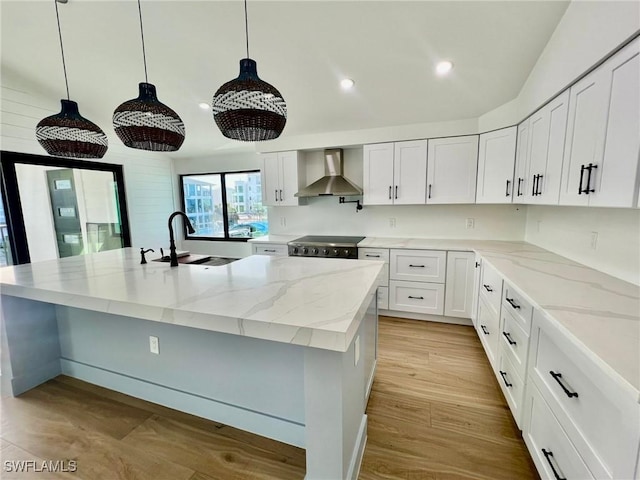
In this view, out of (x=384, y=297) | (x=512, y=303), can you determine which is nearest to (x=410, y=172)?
(x=384, y=297)

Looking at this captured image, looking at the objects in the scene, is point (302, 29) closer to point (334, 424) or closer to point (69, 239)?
point (334, 424)

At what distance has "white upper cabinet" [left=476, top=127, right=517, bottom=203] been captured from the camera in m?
2.77

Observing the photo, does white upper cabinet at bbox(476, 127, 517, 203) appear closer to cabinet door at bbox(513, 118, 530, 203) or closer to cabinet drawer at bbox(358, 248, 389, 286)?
cabinet door at bbox(513, 118, 530, 203)

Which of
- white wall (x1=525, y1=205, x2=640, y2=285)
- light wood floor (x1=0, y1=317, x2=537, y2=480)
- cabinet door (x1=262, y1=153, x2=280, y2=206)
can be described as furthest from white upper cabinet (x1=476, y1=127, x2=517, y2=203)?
cabinet door (x1=262, y1=153, x2=280, y2=206)

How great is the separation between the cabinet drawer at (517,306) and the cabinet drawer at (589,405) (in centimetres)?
17

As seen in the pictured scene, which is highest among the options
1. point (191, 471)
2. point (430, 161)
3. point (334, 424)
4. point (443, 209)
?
point (430, 161)

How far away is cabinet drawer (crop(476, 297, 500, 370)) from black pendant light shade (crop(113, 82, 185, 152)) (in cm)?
263

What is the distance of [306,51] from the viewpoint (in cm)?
242

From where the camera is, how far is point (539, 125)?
2.21 metres

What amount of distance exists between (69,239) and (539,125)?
Result: 5.56 meters

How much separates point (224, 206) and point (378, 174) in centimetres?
315

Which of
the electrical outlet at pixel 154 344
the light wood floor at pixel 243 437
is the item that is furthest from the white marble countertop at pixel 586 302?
the electrical outlet at pixel 154 344

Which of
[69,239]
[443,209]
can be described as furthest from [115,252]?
[443,209]

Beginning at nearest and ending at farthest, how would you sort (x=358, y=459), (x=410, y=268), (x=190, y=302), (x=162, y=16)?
1. (x=190, y=302)
2. (x=358, y=459)
3. (x=162, y=16)
4. (x=410, y=268)
